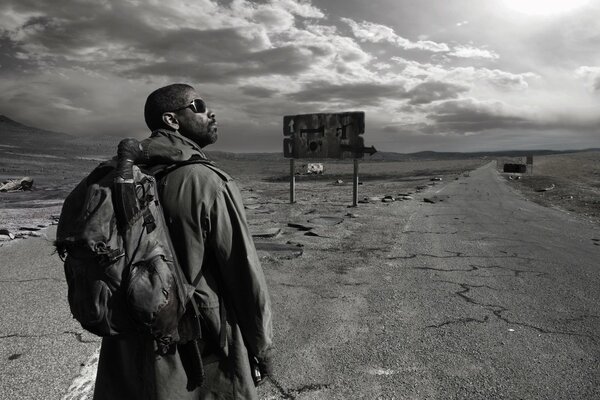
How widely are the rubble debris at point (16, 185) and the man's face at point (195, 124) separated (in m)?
18.1

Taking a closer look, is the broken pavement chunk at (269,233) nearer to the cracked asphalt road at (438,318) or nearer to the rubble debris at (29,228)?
the cracked asphalt road at (438,318)

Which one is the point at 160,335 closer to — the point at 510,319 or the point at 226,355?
the point at 226,355

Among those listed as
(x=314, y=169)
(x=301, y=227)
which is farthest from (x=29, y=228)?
(x=314, y=169)

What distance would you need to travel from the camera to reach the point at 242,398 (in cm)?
180

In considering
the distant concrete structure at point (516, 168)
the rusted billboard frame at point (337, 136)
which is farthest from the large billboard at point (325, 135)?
the distant concrete structure at point (516, 168)

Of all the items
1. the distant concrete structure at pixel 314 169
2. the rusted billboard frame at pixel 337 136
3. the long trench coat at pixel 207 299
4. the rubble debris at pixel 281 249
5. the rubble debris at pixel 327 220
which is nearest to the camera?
the long trench coat at pixel 207 299

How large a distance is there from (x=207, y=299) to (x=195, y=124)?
772 mm

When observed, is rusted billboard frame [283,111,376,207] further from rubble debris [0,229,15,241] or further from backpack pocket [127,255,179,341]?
backpack pocket [127,255,179,341]

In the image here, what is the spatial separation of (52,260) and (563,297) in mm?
6936

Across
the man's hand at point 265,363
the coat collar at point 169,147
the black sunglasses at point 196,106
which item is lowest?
the man's hand at point 265,363

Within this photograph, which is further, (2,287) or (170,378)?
(2,287)

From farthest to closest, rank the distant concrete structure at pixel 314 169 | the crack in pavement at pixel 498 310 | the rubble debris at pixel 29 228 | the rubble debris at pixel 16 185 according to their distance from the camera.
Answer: the distant concrete structure at pixel 314 169
the rubble debris at pixel 16 185
the rubble debris at pixel 29 228
the crack in pavement at pixel 498 310

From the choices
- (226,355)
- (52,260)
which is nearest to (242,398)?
(226,355)

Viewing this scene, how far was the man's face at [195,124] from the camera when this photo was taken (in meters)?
1.89
